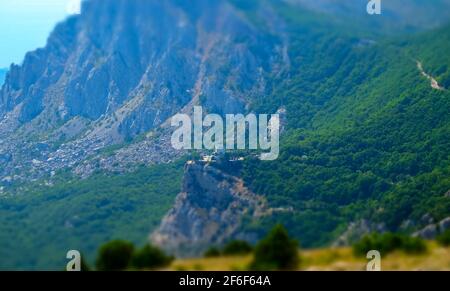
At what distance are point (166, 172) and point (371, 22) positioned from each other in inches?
1355

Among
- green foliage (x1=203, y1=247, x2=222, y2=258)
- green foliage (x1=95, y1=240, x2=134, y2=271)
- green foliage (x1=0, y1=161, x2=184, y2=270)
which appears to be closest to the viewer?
green foliage (x1=95, y1=240, x2=134, y2=271)

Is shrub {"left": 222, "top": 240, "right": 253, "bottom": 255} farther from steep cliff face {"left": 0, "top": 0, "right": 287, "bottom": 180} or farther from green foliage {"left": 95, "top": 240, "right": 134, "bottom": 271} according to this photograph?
steep cliff face {"left": 0, "top": 0, "right": 287, "bottom": 180}

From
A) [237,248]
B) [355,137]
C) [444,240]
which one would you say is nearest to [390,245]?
[444,240]

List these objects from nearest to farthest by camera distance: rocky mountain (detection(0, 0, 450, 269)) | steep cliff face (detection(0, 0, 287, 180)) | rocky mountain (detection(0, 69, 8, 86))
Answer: rocky mountain (detection(0, 0, 450, 269))
steep cliff face (detection(0, 0, 287, 180))
rocky mountain (detection(0, 69, 8, 86))

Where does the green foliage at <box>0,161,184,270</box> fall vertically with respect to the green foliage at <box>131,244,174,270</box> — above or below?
above

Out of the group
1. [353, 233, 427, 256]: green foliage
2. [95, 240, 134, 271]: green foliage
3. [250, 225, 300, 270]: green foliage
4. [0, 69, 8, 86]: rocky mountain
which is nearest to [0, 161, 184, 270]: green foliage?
[95, 240, 134, 271]: green foliage

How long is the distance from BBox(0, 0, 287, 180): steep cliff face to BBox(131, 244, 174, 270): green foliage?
59.0 metres

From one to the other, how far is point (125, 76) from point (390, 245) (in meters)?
84.8

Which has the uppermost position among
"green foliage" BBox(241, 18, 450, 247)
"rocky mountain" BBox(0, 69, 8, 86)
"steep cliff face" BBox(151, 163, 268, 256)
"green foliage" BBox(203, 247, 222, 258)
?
"rocky mountain" BBox(0, 69, 8, 86)

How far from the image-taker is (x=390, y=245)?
129 ft

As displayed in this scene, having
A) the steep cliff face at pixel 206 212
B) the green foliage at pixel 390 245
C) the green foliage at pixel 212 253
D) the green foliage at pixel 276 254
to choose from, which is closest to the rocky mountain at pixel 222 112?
the steep cliff face at pixel 206 212

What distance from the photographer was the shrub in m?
41.0

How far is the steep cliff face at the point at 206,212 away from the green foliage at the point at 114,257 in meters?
3.55

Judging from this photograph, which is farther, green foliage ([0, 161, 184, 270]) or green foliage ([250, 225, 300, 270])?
green foliage ([0, 161, 184, 270])
